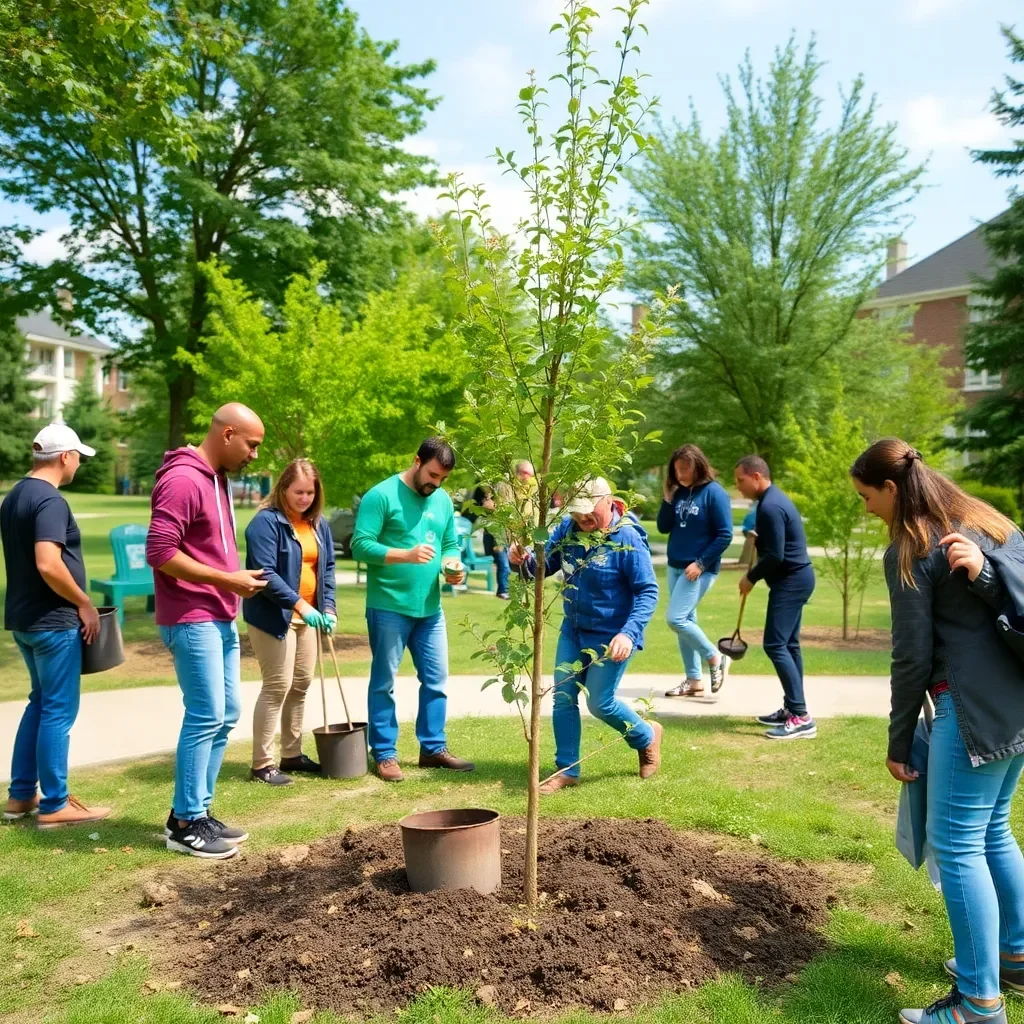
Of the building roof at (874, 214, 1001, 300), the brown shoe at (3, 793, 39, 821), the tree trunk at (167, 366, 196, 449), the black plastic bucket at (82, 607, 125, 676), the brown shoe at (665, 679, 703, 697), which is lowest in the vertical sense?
the brown shoe at (3, 793, 39, 821)

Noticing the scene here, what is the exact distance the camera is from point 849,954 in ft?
12.5

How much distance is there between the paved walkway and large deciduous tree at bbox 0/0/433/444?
11819 millimetres

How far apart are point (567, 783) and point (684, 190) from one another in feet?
68.5

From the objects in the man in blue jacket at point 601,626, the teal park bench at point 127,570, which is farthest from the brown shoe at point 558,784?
the teal park bench at point 127,570

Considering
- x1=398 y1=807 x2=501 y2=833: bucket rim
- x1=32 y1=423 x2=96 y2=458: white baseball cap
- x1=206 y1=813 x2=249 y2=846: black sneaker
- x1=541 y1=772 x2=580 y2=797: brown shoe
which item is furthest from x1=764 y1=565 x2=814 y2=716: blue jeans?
x1=32 y1=423 x2=96 y2=458: white baseball cap

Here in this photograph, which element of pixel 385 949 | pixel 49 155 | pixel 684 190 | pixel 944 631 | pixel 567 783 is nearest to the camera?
pixel 944 631

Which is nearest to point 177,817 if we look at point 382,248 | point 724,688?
point 724,688

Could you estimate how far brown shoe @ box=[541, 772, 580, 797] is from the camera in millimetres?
5908

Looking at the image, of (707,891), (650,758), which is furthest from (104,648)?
(707,891)

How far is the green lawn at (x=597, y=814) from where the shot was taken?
3.46 meters

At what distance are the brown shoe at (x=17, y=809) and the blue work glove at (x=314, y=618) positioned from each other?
5.93 feet

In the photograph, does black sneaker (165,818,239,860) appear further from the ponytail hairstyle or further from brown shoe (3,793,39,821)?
the ponytail hairstyle

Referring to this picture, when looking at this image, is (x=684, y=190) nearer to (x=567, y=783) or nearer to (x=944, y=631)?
(x=567, y=783)

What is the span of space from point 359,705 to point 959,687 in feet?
19.6
